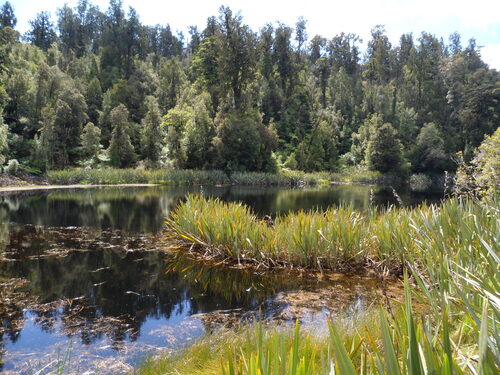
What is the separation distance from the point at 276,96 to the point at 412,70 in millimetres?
23772

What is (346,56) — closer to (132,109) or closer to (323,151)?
(323,151)

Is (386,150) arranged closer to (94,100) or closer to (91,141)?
(91,141)

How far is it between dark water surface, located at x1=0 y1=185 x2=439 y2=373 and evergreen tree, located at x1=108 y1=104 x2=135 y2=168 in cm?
2569

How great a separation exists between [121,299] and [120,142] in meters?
32.0

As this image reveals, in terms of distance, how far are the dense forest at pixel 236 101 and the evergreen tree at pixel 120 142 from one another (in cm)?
11

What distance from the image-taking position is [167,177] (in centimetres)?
3306

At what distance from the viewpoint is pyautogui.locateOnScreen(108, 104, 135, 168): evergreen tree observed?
3506cm

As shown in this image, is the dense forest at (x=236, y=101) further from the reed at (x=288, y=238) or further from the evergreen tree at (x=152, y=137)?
the reed at (x=288, y=238)

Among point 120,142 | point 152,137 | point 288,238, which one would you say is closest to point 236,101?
point 152,137

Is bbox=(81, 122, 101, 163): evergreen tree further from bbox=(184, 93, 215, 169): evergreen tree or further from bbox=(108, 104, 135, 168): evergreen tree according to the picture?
bbox=(184, 93, 215, 169): evergreen tree

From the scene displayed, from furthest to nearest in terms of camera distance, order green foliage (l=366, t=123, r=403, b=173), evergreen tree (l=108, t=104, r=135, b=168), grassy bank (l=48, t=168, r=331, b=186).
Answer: green foliage (l=366, t=123, r=403, b=173) < evergreen tree (l=108, t=104, r=135, b=168) < grassy bank (l=48, t=168, r=331, b=186)

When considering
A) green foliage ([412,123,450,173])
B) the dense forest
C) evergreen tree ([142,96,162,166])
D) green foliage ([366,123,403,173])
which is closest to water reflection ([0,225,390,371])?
the dense forest

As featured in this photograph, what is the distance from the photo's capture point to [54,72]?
3847cm

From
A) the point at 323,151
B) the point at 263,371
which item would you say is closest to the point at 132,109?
the point at 323,151
